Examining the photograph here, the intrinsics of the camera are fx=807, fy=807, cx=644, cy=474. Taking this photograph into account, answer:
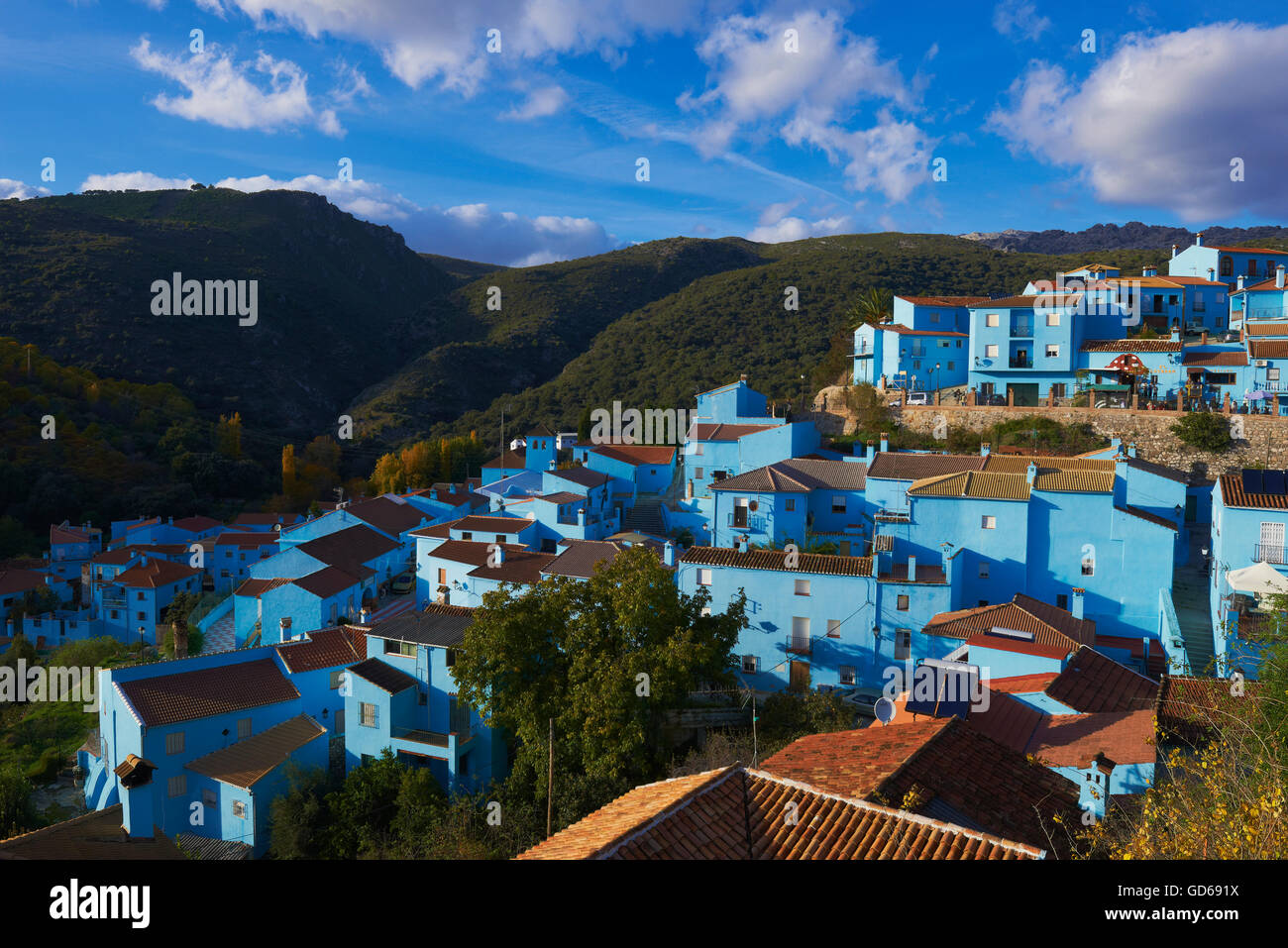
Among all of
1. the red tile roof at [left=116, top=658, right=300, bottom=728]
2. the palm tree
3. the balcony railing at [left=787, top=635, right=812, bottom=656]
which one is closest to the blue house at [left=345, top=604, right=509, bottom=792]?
the red tile roof at [left=116, top=658, right=300, bottom=728]

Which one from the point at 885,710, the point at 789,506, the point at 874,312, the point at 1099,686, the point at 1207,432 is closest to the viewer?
the point at 885,710

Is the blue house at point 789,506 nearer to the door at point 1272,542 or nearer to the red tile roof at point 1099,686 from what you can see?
the red tile roof at point 1099,686

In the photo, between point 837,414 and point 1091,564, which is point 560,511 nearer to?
point 837,414

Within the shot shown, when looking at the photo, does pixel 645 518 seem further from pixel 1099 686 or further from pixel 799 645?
pixel 1099 686

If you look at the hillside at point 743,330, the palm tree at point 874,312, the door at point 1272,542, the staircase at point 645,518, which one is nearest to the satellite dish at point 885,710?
the door at point 1272,542

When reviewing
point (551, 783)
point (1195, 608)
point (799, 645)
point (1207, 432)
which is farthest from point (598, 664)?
point (1207, 432)

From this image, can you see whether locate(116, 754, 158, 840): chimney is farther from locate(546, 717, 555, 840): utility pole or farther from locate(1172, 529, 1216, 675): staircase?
locate(1172, 529, 1216, 675): staircase
